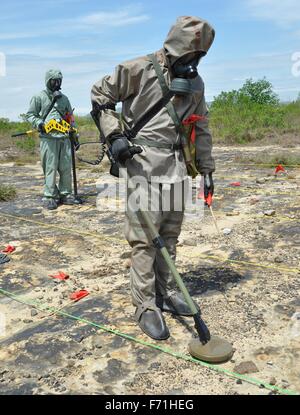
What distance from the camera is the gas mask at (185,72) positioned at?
2.46m

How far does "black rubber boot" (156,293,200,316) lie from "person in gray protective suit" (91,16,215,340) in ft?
0.59

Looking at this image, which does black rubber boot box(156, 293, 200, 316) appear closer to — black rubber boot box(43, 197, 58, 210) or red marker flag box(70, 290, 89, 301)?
red marker flag box(70, 290, 89, 301)

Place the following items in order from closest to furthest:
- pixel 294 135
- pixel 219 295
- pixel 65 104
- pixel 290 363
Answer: pixel 290 363 → pixel 219 295 → pixel 65 104 → pixel 294 135

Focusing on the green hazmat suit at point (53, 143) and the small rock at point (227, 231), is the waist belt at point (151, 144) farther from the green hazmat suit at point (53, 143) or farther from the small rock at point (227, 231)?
the green hazmat suit at point (53, 143)

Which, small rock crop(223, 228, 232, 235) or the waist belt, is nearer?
the waist belt

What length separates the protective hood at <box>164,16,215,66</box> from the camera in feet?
7.82

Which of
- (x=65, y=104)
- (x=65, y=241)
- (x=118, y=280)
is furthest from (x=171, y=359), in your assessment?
(x=65, y=104)

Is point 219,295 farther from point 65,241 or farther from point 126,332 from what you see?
point 65,241

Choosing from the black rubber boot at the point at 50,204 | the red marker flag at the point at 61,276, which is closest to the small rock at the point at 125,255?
the red marker flag at the point at 61,276

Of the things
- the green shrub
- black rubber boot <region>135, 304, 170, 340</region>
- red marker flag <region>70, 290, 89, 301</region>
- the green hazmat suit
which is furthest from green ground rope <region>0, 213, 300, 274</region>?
the green shrub

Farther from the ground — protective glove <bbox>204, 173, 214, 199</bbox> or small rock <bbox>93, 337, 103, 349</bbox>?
protective glove <bbox>204, 173, 214, 199</bbox>

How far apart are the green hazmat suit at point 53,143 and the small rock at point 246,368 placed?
14.1ft

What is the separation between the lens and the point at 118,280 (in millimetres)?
3557
